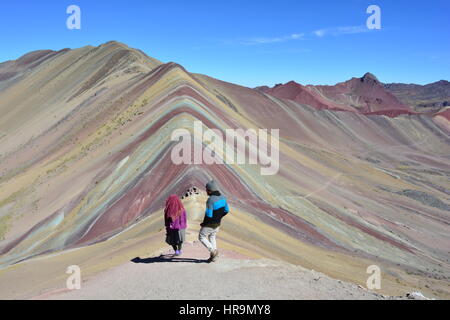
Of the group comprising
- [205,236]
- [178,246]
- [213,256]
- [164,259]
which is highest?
[205,236]

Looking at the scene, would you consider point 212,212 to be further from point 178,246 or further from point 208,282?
point 178,246

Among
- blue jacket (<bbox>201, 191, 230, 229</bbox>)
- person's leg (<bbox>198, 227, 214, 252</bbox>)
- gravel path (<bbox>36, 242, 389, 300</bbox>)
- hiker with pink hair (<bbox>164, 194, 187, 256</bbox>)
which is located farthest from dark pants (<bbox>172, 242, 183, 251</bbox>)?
blue jacket (<bbox>201, 191, 230, 229</bbox>)

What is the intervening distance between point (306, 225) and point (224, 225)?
6999 millimetres

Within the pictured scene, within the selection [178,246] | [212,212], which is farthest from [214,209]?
[178,246]

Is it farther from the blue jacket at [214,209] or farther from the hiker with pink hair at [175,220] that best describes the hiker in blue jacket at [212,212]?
the hiker with pink hair at [175,220]

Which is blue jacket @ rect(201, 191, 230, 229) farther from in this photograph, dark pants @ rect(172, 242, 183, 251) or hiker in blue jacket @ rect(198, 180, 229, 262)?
dark pants @ rect(172, 242, 183, 251)

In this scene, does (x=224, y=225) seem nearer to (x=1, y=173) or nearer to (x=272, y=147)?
(x=272, y=147)

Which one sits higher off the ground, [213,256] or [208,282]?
[213,256]

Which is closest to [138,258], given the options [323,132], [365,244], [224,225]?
[224,225]

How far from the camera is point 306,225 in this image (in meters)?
17.3

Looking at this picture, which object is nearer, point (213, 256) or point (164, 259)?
point (213, 256)

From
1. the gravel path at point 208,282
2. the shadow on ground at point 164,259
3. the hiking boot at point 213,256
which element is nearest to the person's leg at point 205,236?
the hiking boot at point 213,256

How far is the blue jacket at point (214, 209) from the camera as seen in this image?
6977mm

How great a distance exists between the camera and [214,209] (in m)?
7.00
